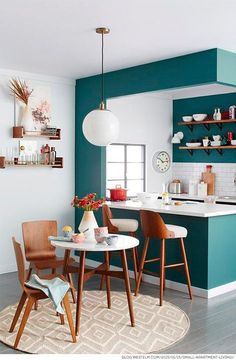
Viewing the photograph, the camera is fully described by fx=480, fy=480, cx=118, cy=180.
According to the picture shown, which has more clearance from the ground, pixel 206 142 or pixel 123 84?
pixel 123 84

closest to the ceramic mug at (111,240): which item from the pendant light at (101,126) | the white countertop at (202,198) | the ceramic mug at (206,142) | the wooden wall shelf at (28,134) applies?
the pendant light at (101,126)

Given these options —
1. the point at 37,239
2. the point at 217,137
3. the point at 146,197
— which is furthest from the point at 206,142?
the point at 37,239

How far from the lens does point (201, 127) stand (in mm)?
8297

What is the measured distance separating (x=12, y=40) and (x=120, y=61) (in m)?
1.40

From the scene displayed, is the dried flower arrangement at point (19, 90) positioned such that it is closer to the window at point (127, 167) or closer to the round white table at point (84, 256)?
the window at point (127, 167)

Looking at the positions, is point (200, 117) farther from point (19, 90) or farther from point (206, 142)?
point (19, 90)

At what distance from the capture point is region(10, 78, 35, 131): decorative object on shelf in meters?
6.29

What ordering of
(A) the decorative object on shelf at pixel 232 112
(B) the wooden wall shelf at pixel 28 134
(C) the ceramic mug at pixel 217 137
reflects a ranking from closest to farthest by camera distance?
(B) the wooden wall shelf at pixel 28 134 → (A) the decorative object on shelf at pixel 232 112 → (C) the ceramic mug at pixel 217 137

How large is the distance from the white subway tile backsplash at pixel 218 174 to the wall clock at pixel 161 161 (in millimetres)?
241

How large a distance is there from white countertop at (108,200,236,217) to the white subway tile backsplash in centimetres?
215

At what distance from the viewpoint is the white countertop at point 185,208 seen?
5.14 m

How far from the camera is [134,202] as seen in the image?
6387mm

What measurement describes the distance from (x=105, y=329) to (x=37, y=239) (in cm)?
126

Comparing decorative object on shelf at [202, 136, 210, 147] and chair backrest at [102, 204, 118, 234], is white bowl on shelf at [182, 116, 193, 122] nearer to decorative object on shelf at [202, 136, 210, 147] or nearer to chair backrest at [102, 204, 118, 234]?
decorative object on shelf at [202, 136, 210, 147]
